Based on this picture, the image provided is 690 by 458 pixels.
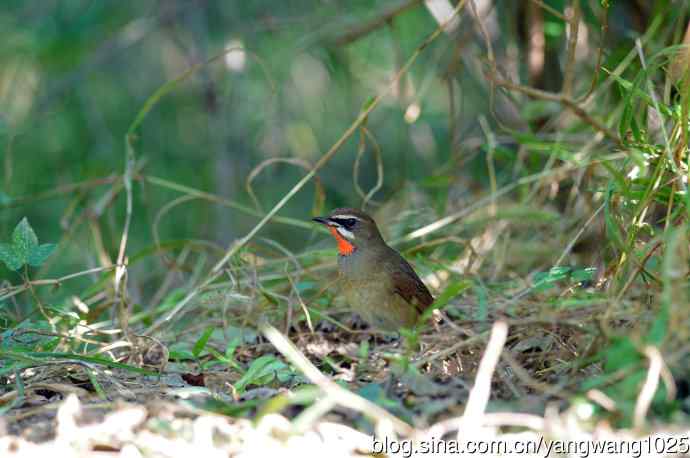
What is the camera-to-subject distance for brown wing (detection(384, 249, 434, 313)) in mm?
5215

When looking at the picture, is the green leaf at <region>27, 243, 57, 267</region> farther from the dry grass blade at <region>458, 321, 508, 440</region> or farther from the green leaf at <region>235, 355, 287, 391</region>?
the dry grass blade at <region>458, 321, 508, 440</region>

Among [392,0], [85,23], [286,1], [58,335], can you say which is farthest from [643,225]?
[85,23]

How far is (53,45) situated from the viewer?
7.86 m

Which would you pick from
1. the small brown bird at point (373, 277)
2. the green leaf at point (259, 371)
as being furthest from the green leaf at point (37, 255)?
the small brown bird at point (373, 277)

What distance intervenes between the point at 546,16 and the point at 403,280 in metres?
2.22

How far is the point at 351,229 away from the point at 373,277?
349 mm

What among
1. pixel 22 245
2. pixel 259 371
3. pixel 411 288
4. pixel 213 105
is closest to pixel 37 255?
pixel 22 245

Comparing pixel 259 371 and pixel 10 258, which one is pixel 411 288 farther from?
pixel 10 258

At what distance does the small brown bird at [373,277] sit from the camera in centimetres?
520

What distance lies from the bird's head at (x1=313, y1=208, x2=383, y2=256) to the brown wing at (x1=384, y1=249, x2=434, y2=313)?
10.0 inches

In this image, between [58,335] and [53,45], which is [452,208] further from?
[53,45]

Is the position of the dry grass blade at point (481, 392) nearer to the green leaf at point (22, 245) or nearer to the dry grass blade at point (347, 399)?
the dry grass blade at point (347, 399)

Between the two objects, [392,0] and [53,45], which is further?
[53,45]

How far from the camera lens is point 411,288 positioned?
526cm
